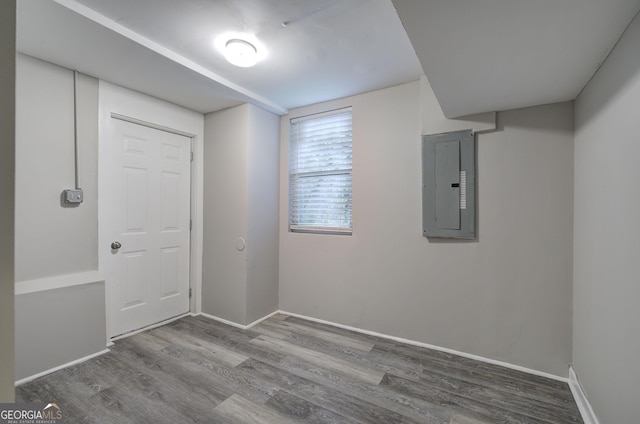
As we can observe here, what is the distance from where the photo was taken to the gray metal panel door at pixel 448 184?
2.45m

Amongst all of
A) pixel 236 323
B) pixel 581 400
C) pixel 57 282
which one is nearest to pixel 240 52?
pixel 57 282

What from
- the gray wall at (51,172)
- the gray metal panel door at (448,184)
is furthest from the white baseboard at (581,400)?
the gray wall at (51,172)

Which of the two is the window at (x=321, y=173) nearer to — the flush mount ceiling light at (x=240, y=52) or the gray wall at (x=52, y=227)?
the flush mount ceiling light at (x=240, y=52)

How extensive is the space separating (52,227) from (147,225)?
785 mm

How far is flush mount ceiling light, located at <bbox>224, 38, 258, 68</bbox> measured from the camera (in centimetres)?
201

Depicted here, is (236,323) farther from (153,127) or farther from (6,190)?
(6,190)

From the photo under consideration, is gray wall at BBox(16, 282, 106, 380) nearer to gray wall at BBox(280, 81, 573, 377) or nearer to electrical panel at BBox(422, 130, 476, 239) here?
gray wall at BBox(280, 81, 573, 377)

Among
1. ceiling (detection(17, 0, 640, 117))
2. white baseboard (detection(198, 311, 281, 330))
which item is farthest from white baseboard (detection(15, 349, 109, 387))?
ceiling (detection(17, 0, 640, 117))

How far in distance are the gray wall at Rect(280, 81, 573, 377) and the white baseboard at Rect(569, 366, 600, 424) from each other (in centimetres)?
10

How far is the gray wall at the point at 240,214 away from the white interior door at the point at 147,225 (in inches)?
11.0

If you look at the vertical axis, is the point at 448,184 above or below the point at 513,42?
below

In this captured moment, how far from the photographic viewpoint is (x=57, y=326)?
218 cm

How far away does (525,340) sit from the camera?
7.30 ft

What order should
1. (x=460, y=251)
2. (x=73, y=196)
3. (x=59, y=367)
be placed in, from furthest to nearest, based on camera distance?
(x=460, y=251) → (x=73, y=196) → (x=59, y=367)
